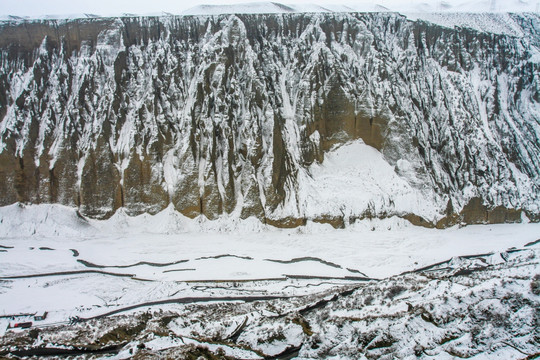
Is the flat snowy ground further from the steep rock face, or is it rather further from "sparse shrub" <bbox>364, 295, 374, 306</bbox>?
"sparse shrub" <bbox>364, 295, 374, 306</bbox>

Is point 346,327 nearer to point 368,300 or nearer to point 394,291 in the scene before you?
point 368,300

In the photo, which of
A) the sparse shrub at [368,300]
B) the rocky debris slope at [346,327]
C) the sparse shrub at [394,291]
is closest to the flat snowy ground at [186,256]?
the rocky debris slope at [346,327]

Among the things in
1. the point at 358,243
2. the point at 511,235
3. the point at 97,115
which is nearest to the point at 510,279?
the point at 358,243

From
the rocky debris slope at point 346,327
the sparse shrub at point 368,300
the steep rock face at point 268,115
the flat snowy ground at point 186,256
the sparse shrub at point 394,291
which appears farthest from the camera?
the steep rock face at point 268,115

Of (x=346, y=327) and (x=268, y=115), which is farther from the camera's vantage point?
(x=268, y=115)

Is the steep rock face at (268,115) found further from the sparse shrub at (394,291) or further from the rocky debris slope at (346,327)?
the rocky debris slope at (346,327)

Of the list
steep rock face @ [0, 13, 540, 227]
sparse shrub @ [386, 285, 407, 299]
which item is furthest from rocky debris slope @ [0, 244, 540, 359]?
steep rock face @ [0, 13, 540, 227]

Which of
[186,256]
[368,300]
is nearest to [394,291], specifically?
[368,300]
